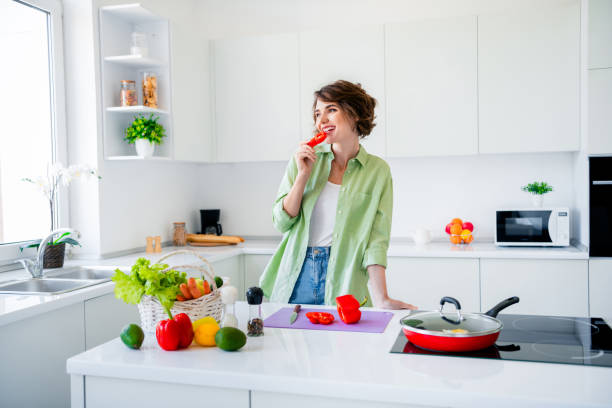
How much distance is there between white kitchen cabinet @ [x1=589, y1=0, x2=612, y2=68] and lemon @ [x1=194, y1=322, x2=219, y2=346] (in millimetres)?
2630

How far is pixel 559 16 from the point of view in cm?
320

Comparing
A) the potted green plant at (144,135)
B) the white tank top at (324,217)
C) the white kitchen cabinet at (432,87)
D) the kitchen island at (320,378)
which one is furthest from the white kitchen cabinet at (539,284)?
the potted green plant at (144,135)

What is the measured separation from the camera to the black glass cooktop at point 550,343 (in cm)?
127

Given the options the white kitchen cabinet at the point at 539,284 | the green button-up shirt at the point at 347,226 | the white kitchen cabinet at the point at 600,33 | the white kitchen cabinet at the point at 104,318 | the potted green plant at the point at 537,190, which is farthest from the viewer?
the potted green plant at the point at 537,190

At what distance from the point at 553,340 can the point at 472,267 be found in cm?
181

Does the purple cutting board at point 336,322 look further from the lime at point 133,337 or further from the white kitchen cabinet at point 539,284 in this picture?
the white kitchen cabinet at point 539,284

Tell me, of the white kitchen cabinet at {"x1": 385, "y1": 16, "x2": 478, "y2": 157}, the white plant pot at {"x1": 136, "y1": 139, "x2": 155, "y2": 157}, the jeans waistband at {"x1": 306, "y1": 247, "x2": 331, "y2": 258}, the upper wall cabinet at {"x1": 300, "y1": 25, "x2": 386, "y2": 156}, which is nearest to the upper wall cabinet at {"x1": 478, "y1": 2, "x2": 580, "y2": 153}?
the white kitchen cabinet at {"x1": 385, "y1": 16, "x2": 478, "y2": 157}

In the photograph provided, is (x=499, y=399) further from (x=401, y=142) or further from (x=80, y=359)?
(x=401, y=142)

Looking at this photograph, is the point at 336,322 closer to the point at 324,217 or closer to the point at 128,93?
the point at 324,217

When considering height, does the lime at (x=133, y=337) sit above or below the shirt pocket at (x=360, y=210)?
below

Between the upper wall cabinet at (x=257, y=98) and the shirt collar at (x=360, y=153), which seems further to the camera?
the upper wall cabinet at (x=257, y=98)

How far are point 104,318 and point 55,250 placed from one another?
0.58 metres

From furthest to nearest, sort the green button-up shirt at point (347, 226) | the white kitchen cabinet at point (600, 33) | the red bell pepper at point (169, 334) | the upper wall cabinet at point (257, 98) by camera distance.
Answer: the upper wall cabinet at point (257, 98), the white kitchen cabinet at point (600, 33), the green button-up shirt at point (347, 226), the red bell pepper at point (169, 334)

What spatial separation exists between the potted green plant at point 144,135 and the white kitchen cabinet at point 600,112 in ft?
7.96
